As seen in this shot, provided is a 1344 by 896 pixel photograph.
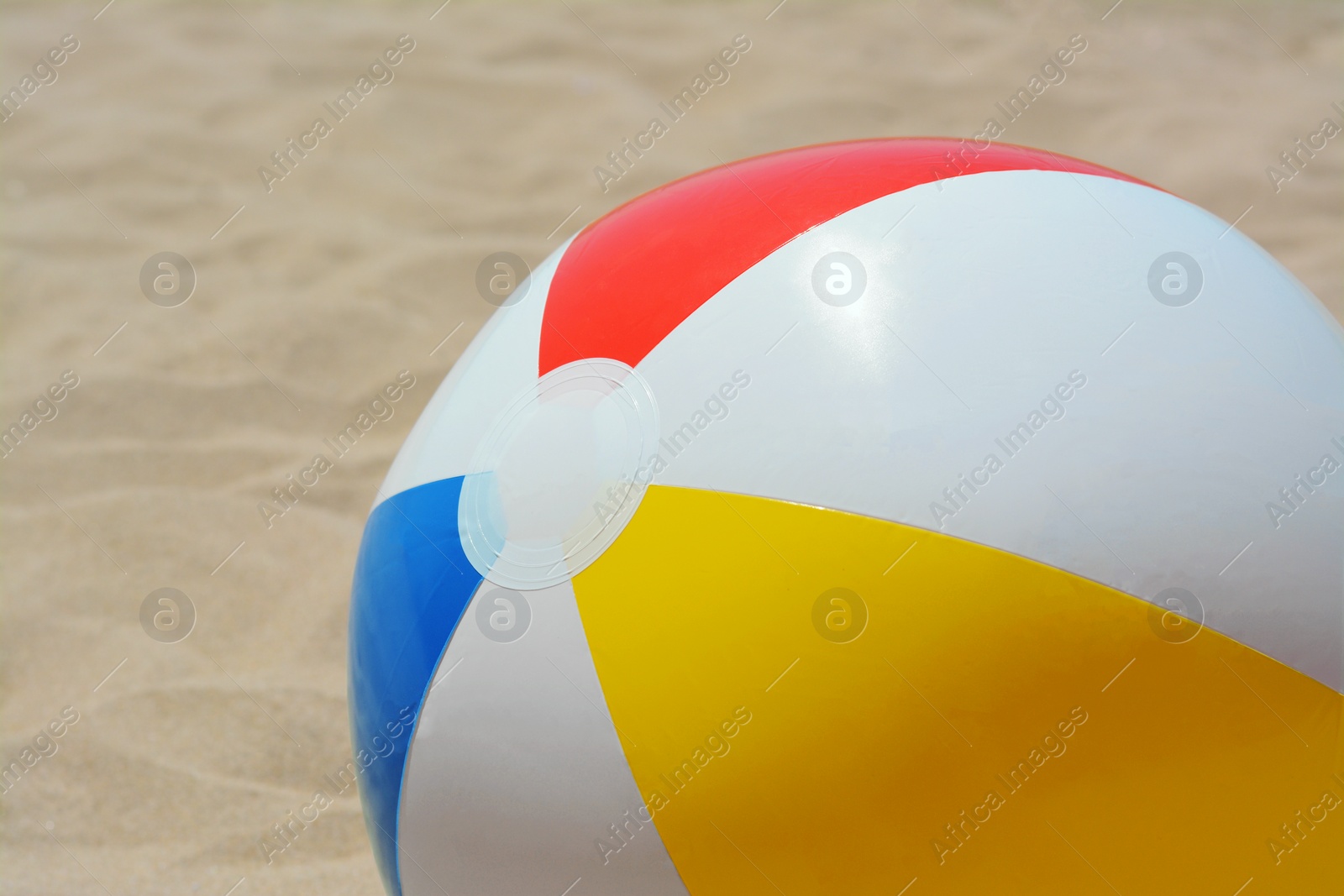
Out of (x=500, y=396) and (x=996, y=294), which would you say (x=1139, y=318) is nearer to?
(x=996, y=294)

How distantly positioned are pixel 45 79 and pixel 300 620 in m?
3.98

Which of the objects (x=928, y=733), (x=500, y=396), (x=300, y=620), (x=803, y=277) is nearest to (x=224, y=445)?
(x=300, y=620)
